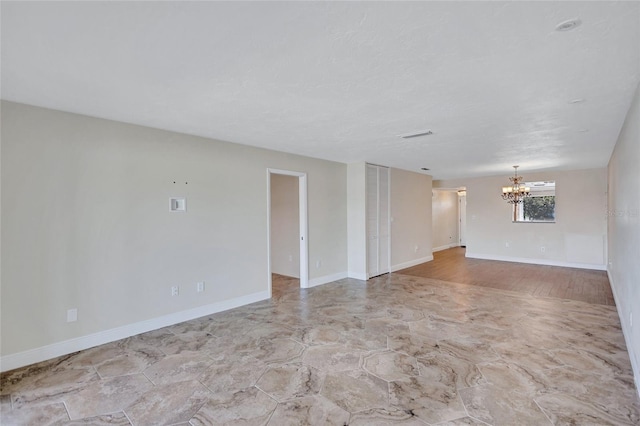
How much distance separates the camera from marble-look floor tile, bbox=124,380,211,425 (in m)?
2.12

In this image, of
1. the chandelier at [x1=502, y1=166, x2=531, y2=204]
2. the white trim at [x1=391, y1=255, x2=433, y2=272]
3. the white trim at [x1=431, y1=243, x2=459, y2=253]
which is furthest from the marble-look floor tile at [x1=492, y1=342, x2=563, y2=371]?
the white trim at [x1=431, y1=243, x2=459, y2=253]

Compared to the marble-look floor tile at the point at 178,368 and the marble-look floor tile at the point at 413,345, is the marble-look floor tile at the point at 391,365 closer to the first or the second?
the marble-look floor tile at the point at 413,345

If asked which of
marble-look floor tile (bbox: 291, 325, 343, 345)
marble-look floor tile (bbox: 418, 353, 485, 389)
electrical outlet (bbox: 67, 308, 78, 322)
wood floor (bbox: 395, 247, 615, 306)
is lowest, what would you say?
marble-look floor tile (bbox: 418, 353, 485, 389)

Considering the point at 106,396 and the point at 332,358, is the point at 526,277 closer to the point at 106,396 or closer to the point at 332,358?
the point at 332,358

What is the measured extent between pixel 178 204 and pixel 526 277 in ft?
22.3

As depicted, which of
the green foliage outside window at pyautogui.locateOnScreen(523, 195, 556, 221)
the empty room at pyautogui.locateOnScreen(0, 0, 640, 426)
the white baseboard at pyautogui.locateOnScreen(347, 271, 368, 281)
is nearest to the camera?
the empty room at pyautogui.locateOnScreen(0, 0, 640, 426)

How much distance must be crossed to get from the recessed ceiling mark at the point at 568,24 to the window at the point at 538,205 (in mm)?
7650

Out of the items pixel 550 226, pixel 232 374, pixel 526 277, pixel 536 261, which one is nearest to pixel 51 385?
pixel 232 374

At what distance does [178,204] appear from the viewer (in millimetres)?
3895

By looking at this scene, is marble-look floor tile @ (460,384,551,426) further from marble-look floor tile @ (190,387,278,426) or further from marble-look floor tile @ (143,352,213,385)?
marble-look floor tile @ (143,352,213,385)

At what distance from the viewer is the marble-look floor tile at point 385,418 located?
205 cm

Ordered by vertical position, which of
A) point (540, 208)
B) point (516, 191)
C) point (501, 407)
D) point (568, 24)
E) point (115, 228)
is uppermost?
point (568, 24)

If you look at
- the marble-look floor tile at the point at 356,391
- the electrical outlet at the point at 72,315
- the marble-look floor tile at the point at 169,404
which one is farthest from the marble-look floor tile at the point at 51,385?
the marble-look floor tile at the point at 356,391

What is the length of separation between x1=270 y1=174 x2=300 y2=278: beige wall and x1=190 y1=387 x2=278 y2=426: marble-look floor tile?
13.3ft
